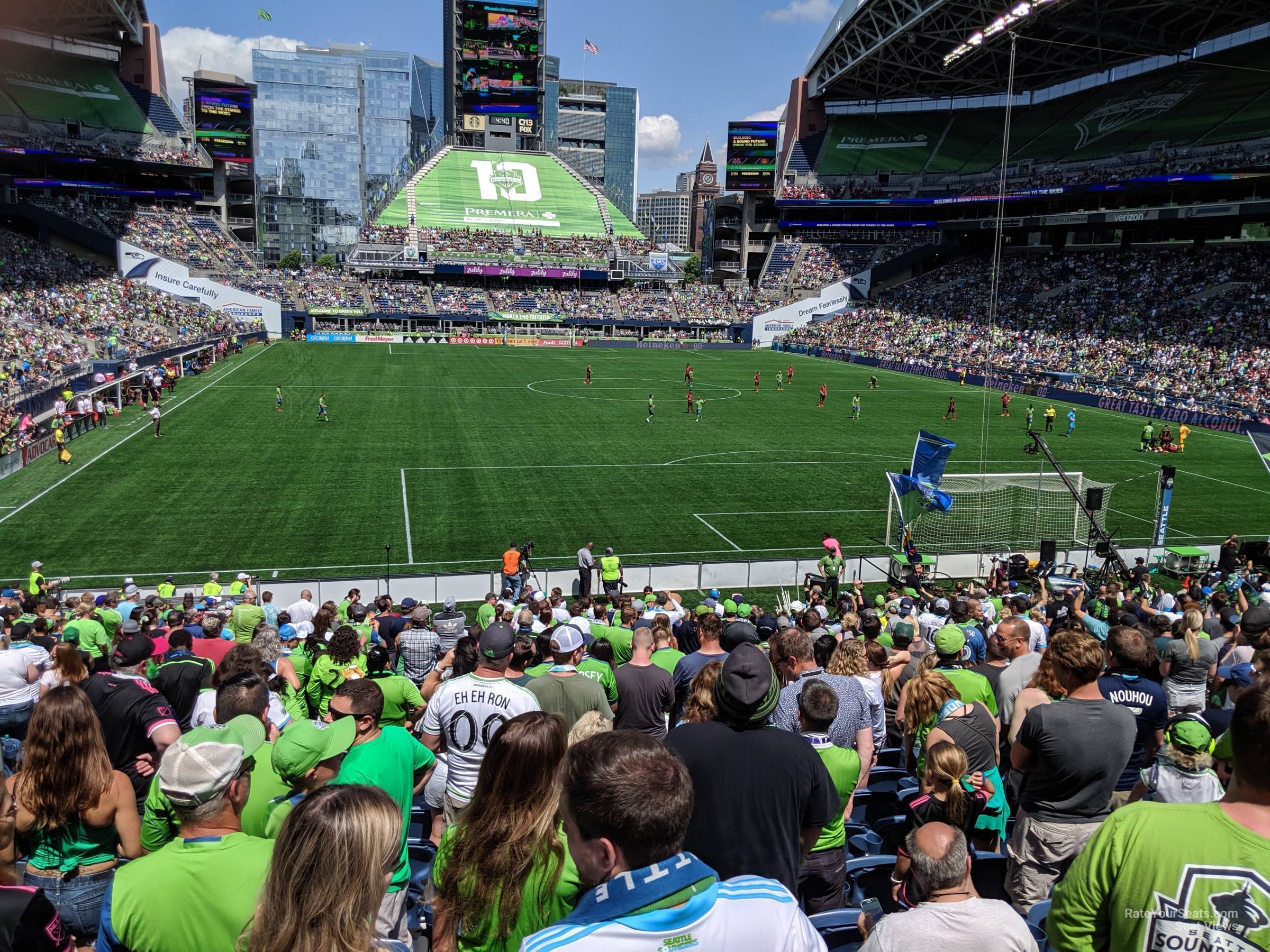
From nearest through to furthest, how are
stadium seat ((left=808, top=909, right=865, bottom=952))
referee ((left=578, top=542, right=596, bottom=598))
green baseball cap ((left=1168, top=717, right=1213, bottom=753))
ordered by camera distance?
stadium seat ((left=808, top=909, right=865, bottom=952)) < green baseball cap ((left=1168, top=717, right=1213, bottom=753)) < referee ((left=578, top=542, right=596, bottom=598))

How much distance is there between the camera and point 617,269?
9944 centimetres

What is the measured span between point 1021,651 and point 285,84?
215926 mm

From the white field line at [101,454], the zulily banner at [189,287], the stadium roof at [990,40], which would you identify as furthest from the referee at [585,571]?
the zulily banner at [189,287]

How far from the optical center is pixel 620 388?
173 ft

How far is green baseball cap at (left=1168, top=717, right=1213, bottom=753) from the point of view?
4855mm

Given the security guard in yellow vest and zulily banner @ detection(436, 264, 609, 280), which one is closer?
the security guard in yellow vest

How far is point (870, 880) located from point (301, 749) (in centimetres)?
366

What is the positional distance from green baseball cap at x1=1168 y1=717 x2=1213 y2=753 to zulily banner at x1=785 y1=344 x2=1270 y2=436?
27713 millimetres

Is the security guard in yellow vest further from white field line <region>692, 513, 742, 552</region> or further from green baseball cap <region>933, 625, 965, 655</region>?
green baseball cap <region>933, 625, 965, 655</region>

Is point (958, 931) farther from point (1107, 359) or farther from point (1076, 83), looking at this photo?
point (1076, 83)

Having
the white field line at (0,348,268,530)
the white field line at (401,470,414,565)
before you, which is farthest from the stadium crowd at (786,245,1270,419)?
the white field line at (0,348,268,530)

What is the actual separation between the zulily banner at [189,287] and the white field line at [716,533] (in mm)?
60327

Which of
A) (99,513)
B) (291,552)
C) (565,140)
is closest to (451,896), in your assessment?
(291,552)

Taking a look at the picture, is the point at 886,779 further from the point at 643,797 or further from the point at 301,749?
the point at 643,797
